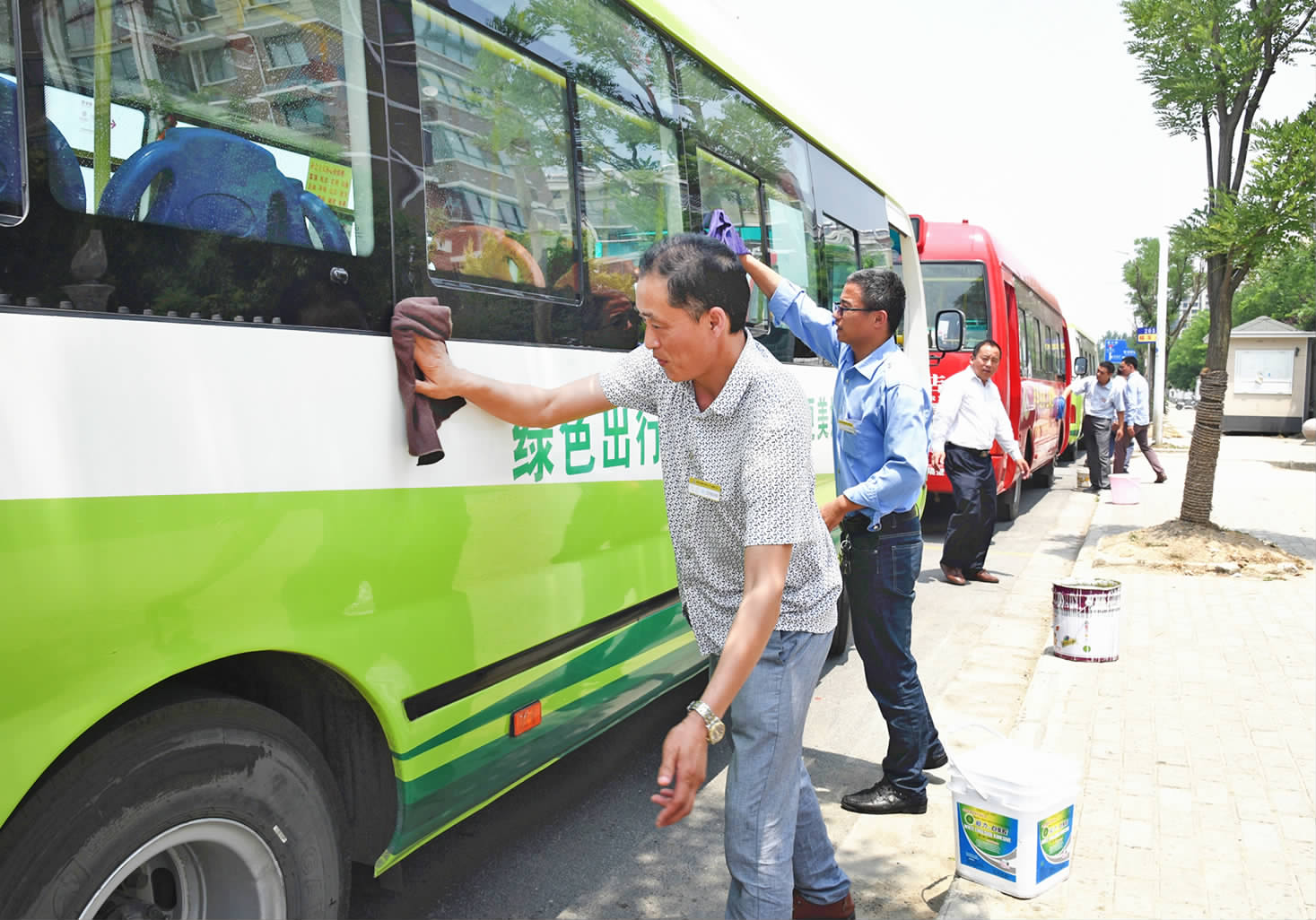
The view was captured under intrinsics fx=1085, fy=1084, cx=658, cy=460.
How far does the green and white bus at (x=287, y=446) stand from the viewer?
183 centimetres

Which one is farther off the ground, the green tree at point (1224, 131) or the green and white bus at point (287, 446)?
the green tree at point (1224, 131)

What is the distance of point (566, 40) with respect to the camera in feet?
11.0

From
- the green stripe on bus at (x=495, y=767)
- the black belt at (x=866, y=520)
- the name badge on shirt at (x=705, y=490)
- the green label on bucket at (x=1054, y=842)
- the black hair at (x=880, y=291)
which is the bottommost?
the green label on bucket at (x=1054, y=842)

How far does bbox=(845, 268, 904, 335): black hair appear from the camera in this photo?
4039 mm

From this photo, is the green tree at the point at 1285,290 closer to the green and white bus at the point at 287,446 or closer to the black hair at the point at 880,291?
the black hair at the point at 880,291

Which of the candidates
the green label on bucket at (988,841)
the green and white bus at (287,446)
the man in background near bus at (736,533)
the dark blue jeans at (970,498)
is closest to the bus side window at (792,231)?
the green and white bus at (287,446)

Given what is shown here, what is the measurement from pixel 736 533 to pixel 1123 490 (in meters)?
12.5

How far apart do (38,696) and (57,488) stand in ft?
1.12

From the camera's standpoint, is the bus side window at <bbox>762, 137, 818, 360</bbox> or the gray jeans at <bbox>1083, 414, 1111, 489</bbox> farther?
the gray jeans at <bbox>1083, 414, 1111, 489</bbox>

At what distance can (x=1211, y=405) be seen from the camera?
9.94 m

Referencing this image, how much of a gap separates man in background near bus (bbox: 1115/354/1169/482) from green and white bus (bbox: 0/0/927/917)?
1463cm

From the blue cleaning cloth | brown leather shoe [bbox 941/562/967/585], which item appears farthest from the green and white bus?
brown leather shoe [bbox 941/562/967/585]

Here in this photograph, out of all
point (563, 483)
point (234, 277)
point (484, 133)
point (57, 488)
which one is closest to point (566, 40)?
point (484, 133)

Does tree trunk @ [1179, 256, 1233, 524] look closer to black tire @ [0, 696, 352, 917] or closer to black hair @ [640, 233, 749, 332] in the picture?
black hair @ [640, 233, 749, 332]
